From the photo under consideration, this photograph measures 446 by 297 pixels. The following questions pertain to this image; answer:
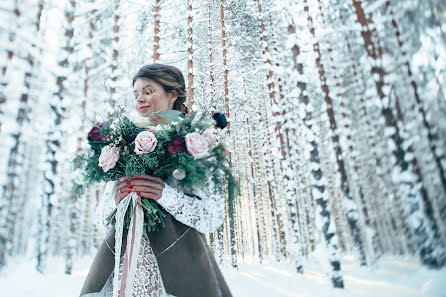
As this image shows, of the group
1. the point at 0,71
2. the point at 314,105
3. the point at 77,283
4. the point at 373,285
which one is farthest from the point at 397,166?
the point at 0,71

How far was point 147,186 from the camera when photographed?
1.41 metres

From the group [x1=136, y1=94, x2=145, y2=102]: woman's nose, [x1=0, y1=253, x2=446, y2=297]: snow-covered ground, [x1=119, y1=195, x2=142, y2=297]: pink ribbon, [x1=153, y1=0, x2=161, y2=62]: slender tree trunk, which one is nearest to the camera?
[x1=119, y1=195, x2=142, y2=297]: pink ribbon

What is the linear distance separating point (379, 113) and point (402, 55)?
427 millimetres

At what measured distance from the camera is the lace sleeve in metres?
1.38

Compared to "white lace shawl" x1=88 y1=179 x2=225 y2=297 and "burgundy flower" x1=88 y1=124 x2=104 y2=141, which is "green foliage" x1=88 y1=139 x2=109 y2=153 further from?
"white lace shawl" x1=88 y1=179 x2=225 y2=297

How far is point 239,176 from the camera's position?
1.57 metres

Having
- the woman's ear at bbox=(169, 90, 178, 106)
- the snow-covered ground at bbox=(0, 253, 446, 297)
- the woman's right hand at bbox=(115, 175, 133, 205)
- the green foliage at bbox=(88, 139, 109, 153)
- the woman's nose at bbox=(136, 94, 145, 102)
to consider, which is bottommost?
the snow-covered ground at bbox=(0, 253, 446, 297)

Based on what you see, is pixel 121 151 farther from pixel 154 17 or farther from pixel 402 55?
pixel 154 17

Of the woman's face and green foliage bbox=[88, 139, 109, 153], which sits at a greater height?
the woman's face

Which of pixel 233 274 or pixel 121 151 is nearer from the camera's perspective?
pixel 121 151

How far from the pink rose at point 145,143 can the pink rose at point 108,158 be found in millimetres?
136

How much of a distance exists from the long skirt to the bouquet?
3.8 inches

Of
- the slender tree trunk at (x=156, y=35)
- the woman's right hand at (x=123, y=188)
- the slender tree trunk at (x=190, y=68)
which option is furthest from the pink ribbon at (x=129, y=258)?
the slender tree trunk at (x=156, y=35)

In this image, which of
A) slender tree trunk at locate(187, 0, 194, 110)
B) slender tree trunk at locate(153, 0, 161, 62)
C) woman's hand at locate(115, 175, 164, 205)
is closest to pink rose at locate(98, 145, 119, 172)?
woman's hand at locate(115, 175, 164, 205)
